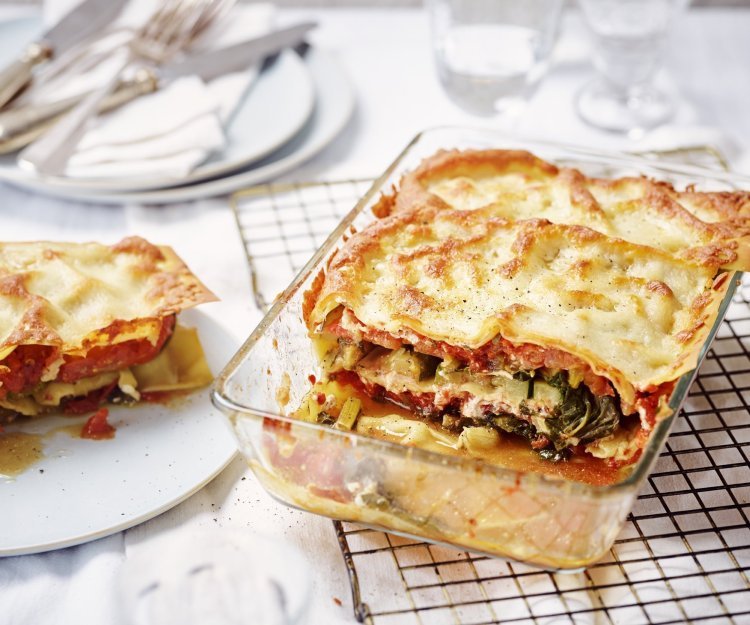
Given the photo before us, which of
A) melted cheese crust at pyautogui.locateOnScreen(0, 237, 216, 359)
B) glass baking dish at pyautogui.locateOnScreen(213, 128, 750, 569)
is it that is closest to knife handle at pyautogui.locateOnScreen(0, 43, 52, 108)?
melted cheese crust at pyautogui.locateOnScreen(0, 237, 216, 359)

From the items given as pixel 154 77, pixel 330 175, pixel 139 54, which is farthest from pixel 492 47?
pixel 139 54

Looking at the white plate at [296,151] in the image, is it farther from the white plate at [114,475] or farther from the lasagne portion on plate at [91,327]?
the white plate at [114,475]

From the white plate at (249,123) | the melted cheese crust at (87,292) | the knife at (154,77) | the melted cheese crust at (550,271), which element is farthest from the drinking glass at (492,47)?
the melted cheese crust at (87,292)

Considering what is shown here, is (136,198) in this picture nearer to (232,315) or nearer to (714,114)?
(232,315)

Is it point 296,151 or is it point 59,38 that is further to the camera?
point 59,38

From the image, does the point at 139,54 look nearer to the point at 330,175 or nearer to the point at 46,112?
the point at 46,112

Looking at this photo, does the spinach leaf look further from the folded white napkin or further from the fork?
→ the fork
